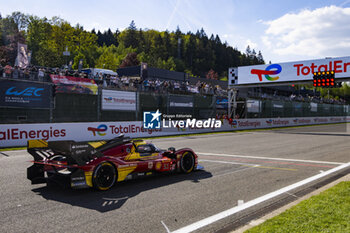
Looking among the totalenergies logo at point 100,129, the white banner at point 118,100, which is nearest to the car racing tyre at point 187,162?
the totalenergies logo at point 100,129

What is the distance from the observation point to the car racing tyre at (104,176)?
6113mm

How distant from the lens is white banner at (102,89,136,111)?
20.2 meters

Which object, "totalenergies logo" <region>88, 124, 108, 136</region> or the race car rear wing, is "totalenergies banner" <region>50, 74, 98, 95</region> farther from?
the race car rear wing

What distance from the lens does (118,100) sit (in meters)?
20.8

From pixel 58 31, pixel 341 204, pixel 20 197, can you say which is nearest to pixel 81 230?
pixel 20 197

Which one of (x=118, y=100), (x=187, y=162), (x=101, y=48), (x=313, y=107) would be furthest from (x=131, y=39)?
(x=187, y=162)

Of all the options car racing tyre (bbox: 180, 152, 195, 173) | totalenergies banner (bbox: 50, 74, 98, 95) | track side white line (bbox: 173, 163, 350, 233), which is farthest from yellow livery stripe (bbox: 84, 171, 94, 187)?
totalenergies banner (bbox: 50, 74, 98, 95)

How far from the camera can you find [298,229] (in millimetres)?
4105

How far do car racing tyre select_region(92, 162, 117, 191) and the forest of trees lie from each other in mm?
48428

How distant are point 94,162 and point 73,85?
1428 cm

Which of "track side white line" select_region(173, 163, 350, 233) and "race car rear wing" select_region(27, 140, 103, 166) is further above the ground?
"race car rear wing" select_region(27, 140, 103, 166)

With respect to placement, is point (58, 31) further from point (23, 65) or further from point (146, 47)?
point (23, 65)

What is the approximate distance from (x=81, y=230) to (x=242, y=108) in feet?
96.3

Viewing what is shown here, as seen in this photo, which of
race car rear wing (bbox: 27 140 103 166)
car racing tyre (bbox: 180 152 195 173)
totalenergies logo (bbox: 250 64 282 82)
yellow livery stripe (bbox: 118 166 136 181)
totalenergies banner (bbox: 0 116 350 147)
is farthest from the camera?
totalenergies logo (bbox: 250 64 282 82)
